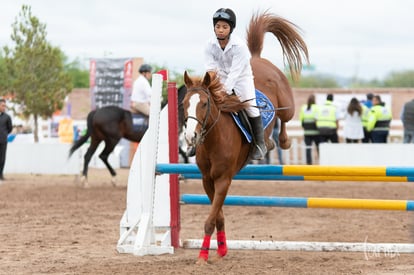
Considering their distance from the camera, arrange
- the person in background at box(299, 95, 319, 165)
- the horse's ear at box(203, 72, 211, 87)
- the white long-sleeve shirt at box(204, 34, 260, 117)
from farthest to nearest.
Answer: the person in background at box(299, 95, 319, 165) < the white long-sleeve shirt at box(204, 34, 260, 117) < the horse's ear at box(203, 72, 211, 87)

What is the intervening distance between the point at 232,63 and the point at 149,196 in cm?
151

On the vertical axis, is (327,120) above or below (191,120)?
below

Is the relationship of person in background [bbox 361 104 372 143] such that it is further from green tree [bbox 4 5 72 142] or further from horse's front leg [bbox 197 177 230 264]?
horse's front leg [bbox 197 177 230 264]

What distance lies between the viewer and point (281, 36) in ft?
30.0

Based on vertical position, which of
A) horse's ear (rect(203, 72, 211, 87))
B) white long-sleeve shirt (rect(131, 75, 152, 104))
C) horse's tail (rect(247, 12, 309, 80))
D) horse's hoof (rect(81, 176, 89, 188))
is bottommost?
horse's hoof (rect(81, 176, 89, 188))

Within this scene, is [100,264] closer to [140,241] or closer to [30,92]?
[140,241]

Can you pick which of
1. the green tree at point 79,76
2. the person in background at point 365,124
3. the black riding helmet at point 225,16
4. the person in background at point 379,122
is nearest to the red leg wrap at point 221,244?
the black riding helmet at point 225,16

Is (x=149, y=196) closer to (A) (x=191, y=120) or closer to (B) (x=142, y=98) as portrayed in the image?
(A) (x=191, y=120)

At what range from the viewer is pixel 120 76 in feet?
72.6

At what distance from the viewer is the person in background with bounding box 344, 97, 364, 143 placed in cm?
2044

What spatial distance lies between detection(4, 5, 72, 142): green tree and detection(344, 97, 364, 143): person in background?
307 inches

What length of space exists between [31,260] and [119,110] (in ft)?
29.6

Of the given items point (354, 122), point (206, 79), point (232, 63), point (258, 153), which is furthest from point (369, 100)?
point (206, 79)

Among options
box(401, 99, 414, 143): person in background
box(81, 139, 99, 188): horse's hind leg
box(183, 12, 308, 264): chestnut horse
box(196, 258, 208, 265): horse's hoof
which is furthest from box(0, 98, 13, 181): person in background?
box(196, 258, 208, 265): horse's hoof
